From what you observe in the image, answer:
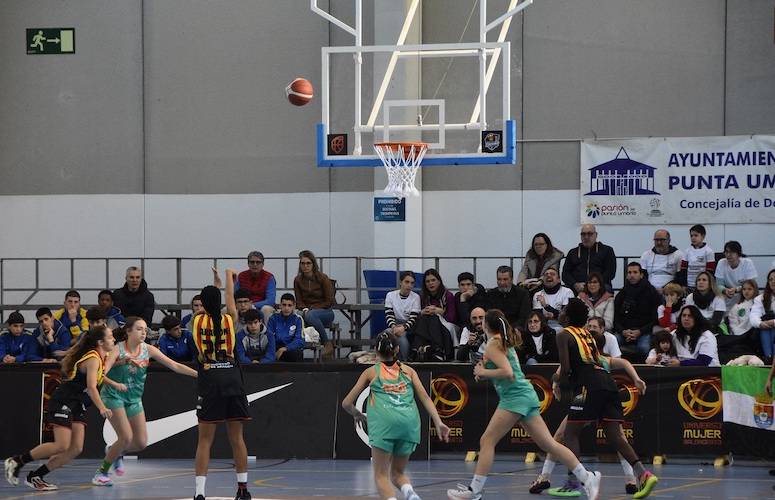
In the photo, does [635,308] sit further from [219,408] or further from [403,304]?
[219,408]

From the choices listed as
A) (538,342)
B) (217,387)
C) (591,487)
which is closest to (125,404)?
(217,387)

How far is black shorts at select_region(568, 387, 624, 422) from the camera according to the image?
12.2 metres

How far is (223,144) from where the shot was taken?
918 inches

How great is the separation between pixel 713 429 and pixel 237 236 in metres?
11.0

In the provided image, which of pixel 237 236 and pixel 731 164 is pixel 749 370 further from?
pixel 237 236

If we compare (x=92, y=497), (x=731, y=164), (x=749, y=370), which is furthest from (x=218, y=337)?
(x=731, y=164)

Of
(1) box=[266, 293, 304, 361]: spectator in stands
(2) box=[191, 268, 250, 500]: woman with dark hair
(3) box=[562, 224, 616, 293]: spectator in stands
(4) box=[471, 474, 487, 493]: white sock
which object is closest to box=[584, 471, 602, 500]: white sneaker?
(4) box=[471, 474, 487, 493]: white sock

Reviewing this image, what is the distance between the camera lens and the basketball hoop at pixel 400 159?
54.2ft

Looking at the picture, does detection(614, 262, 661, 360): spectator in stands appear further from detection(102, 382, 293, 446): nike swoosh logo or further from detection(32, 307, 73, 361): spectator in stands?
detection(32, 307, 73, 361): spectator in stands

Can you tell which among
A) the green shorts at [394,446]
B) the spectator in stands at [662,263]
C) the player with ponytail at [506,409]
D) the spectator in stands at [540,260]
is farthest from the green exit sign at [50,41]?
the green shorts at [394,446]

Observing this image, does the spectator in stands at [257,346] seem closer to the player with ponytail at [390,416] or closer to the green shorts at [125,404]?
the green shorts at [125,404]

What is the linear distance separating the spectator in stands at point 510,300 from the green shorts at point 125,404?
602 centimetres

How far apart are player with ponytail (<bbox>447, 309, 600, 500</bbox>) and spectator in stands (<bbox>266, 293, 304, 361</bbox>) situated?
21.1 ft

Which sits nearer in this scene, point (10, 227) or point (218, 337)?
point (218, 337)
